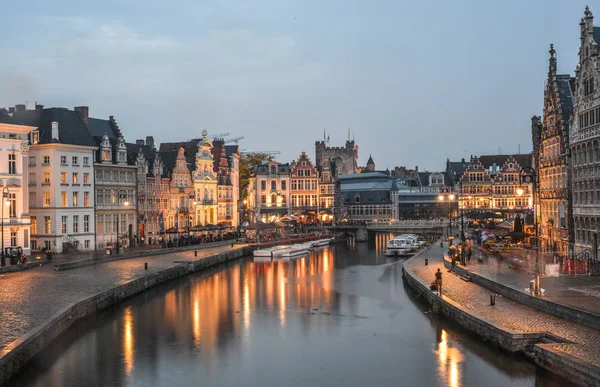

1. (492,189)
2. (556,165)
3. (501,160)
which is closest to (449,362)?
(556,165)

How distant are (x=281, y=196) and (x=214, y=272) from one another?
44.5 meters

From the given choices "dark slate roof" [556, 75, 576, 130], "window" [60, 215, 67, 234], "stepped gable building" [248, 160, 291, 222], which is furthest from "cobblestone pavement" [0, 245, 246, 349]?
"stepped gable building" [248, 160, 291, 222]

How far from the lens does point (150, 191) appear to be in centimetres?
7038

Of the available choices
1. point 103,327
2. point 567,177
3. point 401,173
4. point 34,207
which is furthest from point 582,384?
point 401,173

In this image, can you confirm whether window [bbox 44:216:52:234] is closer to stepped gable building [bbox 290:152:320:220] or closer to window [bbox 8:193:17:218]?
window [bbox 8:193:17:218]

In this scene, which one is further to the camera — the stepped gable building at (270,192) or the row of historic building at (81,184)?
the stepped gable building at (270,192)

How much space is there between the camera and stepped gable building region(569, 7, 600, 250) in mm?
38241

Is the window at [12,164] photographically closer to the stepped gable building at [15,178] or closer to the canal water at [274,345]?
the stepped gable building at [15,178]

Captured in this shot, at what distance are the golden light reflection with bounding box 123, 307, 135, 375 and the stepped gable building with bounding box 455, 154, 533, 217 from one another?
253 ft

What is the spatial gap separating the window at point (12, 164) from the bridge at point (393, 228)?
51152 millimetres

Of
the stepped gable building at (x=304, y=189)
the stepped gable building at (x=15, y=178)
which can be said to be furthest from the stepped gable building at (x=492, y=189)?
the stepped gable building at (x=15, y=178)

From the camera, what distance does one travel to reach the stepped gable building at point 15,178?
4875 centimetres

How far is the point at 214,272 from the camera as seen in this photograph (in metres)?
53.4

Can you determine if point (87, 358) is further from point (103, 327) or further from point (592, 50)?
point (592, 50)
